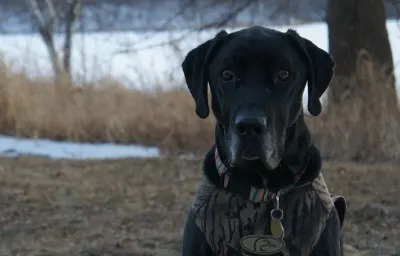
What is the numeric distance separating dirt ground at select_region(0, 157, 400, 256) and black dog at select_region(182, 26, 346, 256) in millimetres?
1488

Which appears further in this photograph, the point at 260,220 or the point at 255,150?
the point at 260,220

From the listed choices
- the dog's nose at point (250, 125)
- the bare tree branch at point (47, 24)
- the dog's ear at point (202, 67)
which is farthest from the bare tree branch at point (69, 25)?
the dog's nose at point (250, 125)

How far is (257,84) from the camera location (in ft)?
9.08

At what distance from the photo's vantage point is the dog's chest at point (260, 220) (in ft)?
9.46

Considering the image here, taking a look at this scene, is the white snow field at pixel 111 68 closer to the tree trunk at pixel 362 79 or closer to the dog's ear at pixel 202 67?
the tree trunk at pixel 362 79

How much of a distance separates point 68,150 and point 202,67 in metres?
5.08

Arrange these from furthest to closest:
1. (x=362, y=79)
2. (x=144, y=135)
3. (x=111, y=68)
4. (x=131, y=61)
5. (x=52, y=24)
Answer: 1. (x=52, y=24)
2. (x=131, y=61)
3. (x=111, y=68)
4. (x=144, y=135)
5. (x=362, y=79)

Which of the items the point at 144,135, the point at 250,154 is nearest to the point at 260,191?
the point at 250,154

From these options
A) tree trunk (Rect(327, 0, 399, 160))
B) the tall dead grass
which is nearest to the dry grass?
the tall dead grass

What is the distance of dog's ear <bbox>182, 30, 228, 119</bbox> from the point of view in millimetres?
2965

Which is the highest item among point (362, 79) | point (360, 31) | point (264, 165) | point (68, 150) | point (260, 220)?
point (360, 31)

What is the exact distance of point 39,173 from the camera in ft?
21.4

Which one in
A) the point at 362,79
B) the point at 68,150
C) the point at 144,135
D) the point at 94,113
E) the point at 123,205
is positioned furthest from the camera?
the point at 94,113

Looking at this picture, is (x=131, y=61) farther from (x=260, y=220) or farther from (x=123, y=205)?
(x=260, y=220)
